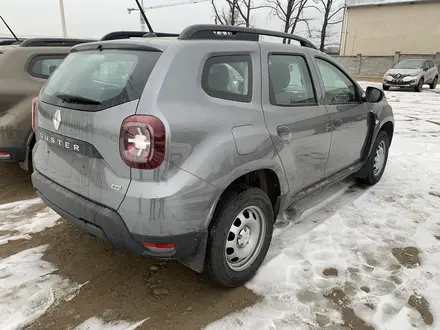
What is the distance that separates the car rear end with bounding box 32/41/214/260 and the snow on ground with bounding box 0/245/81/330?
0.58m

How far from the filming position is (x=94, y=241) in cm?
330

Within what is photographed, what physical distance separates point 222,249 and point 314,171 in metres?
1.30

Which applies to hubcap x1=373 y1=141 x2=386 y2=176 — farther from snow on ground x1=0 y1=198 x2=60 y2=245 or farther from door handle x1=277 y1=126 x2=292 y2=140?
snow on ground x1=0 y1=198 x2=60 y2=245

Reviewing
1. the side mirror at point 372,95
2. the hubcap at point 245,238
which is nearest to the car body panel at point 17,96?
the hubcap at point 245,238

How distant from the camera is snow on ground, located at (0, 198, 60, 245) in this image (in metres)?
3.39

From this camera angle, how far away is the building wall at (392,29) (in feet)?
101

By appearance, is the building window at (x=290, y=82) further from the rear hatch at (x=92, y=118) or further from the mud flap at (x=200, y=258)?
the mud flap at (x=200, y=258)

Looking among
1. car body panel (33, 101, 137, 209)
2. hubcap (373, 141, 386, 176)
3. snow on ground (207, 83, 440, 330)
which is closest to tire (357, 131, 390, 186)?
hubcap (373, 141, 386, 176)

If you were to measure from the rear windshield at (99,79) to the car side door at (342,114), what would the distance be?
1837 mm

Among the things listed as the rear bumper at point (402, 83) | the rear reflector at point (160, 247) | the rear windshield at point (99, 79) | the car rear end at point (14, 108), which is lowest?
the rear bumper at point (402, 83)

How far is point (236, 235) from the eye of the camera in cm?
258

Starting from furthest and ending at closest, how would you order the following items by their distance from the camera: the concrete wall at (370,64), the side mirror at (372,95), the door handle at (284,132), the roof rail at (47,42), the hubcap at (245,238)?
the concrete wall at (370,64) → the roof rail at (47,42) → the side mirror at (372,95) → the door handle at (284,132) → the hubcap at (245,238)

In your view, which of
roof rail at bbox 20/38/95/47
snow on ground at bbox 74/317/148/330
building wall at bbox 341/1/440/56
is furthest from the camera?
building wall at bbox 341/1/440/56

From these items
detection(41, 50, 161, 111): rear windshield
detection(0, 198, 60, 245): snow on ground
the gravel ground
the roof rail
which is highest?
the roof rail
